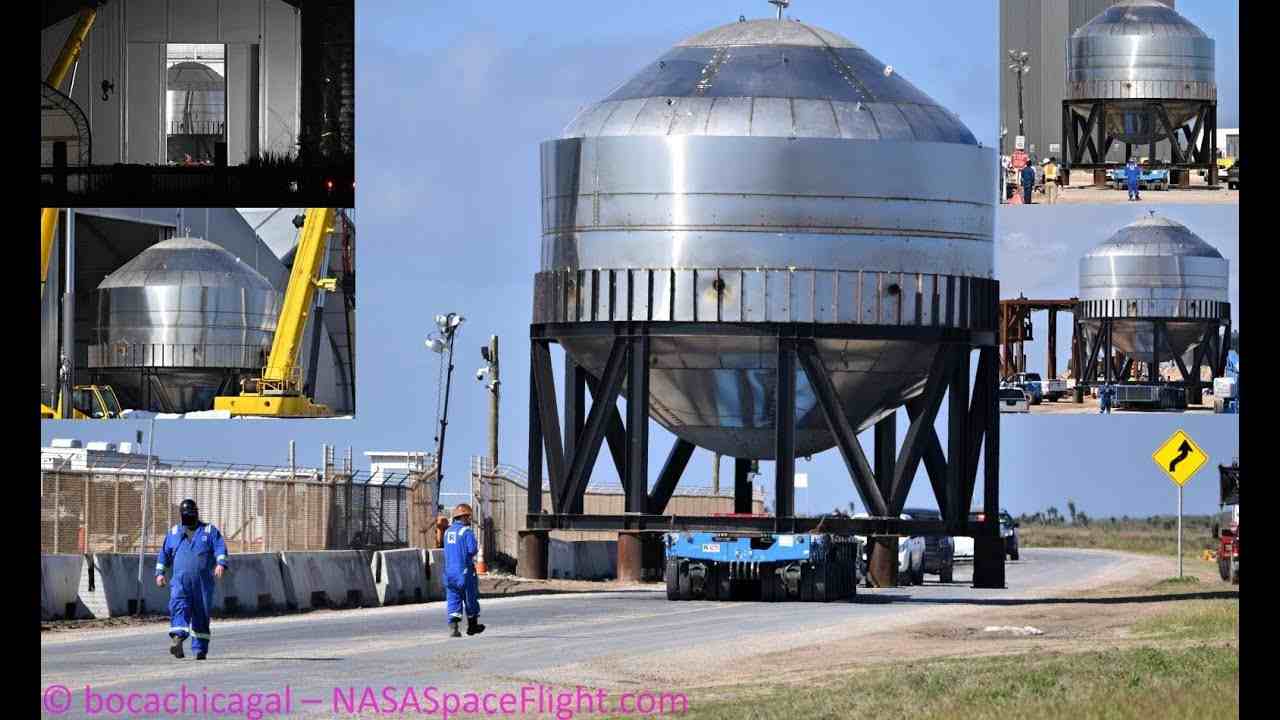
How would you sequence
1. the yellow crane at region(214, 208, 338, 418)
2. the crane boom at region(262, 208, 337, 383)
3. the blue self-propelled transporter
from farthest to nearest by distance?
the crane boom at region(262, 208, 337, 383) < the yellow crane at region(214, 208, 338, 418) < the blue self-propelled transporter

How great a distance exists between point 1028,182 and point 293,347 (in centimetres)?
2324

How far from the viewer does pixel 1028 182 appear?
3349 inches

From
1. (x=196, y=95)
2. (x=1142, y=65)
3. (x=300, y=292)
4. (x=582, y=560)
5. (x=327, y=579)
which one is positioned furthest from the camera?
(x=196, y=95)

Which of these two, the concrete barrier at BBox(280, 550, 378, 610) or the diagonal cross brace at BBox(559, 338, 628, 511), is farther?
the diagonal cross brace at BBox(559, 338, 628, 511)

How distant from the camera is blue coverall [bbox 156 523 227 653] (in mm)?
28672

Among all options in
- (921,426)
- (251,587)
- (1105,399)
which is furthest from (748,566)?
(1105,399)

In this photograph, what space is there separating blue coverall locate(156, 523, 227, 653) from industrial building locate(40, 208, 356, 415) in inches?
1984

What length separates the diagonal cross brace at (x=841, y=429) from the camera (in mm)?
51281

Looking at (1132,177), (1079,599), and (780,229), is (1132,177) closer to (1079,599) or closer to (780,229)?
(780,229)

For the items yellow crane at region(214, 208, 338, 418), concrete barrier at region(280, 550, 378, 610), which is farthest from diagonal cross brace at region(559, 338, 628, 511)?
yellow crane at region(214, 208, 338, 418)

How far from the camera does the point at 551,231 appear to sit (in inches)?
2098

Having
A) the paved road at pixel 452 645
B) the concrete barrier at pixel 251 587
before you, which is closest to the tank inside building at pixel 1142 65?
the paved road at pixel 452 645

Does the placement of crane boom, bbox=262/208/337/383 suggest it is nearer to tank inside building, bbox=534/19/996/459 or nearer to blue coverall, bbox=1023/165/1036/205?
blue coverall, bbox=1023/165/1036/205
